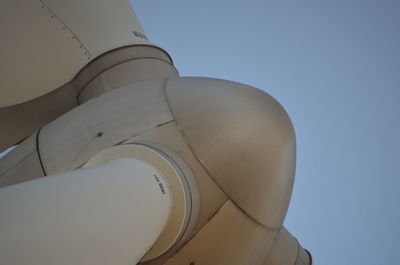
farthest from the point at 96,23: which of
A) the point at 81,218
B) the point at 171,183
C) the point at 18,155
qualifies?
the point at 81,218

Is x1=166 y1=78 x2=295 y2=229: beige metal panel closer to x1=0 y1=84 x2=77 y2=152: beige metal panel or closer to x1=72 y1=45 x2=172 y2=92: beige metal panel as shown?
x1=72 y1=45 x2=172 y2=92: beige metal panel

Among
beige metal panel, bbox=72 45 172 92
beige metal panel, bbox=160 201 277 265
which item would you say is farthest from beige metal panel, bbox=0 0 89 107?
beige metal panel, bbox=160 201 277 265

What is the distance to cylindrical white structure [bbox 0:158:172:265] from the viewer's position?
54.9 inches

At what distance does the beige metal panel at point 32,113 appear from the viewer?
5.21 m

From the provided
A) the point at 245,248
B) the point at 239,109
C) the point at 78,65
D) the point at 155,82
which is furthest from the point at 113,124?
the point at 78,65

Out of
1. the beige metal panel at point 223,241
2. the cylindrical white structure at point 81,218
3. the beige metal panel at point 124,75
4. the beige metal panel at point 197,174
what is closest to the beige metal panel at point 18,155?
the beige metal panel at point 124,75

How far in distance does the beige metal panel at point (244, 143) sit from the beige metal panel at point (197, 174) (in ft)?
0.17

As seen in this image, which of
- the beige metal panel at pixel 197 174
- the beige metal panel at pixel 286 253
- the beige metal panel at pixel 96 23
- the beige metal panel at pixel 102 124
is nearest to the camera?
the beige metal panel at pixel 197 174

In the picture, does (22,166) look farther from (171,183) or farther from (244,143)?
(244,143)

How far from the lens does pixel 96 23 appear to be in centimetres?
517

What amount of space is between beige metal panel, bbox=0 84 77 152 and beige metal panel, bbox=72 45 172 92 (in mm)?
296

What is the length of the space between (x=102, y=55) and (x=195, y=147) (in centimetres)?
203

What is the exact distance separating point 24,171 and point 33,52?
1677 mm

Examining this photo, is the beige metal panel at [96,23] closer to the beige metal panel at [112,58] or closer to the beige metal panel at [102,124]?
the beige metal panel at [112,58]
